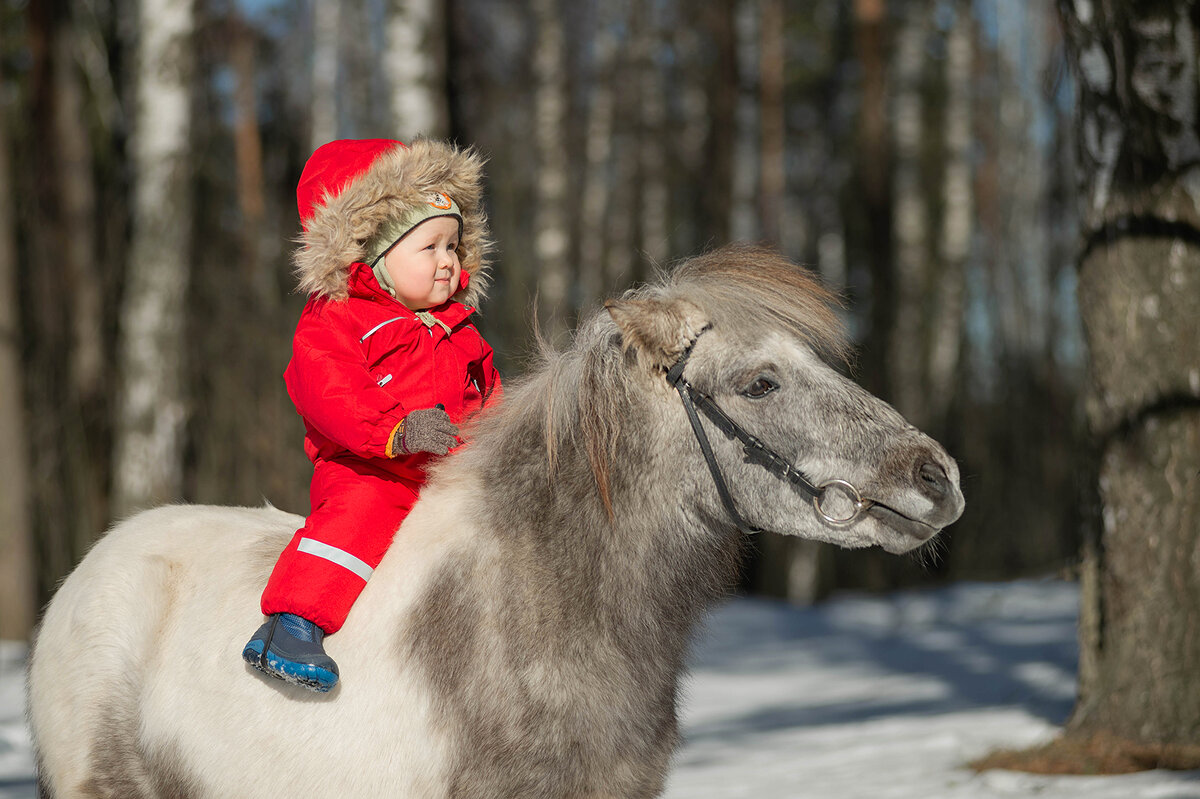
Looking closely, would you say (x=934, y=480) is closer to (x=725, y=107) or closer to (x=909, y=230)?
(x=909, y=230)

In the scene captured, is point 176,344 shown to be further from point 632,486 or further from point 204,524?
point 632,486

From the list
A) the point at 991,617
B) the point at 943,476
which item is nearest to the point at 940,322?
the point at 991,617

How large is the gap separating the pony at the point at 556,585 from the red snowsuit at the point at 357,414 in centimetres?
9

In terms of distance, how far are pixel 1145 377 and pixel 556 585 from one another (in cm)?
309

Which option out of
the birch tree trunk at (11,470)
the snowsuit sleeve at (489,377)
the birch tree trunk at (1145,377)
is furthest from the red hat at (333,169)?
the birch tree trunk at (11,470)

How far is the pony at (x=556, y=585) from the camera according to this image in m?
Answer: 2.48

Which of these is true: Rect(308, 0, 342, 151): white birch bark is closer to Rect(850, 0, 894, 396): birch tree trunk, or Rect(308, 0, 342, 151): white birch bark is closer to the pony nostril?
Rect(850, 0, 894, 396): birch tree trunk

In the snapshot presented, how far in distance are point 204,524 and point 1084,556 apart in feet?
12.3

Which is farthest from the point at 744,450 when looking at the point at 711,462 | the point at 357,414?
the point at 357,414

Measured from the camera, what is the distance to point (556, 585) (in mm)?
2584

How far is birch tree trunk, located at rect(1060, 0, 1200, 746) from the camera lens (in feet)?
14.3

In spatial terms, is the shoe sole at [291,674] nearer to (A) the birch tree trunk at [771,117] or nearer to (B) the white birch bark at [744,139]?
(B) the white birch bark at [744,139]

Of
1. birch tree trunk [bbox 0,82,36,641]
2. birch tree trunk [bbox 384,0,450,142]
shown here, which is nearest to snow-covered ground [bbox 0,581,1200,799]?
birch tree trunk [bbox 0,82,36,641]

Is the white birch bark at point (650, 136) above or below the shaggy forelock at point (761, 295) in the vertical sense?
above
